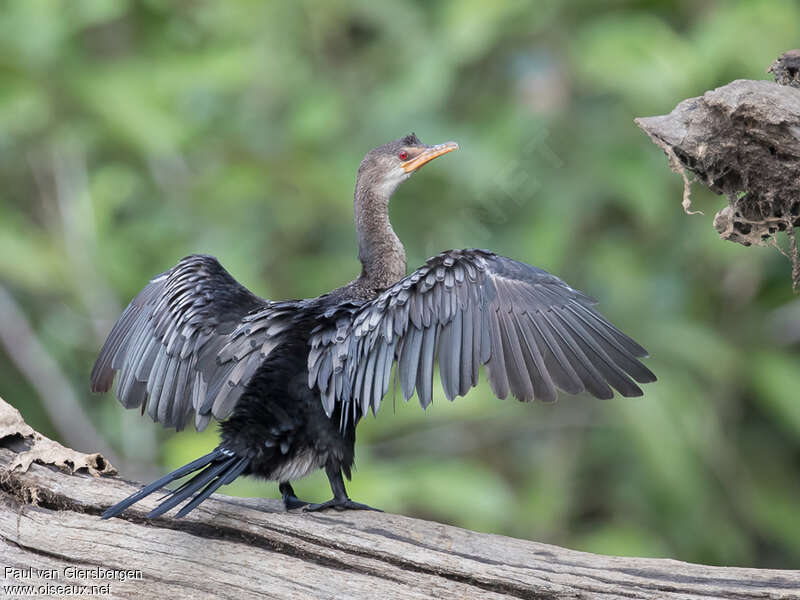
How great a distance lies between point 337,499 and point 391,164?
185 centimetres

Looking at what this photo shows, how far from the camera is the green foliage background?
7.16 metres

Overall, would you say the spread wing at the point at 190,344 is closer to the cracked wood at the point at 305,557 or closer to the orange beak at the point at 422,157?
the cracked wood at the point at 305,557

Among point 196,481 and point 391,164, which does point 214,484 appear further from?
point 391,164

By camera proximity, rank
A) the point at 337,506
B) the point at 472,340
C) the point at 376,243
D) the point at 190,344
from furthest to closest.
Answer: the point at 376,243 → the point at 190,344 → the point at 337,506 → the point at 472,340

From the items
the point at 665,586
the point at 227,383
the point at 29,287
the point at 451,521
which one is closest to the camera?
the point at 665,586

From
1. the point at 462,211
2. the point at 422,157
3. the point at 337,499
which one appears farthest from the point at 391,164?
the point at 462,211

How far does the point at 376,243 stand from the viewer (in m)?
4.90

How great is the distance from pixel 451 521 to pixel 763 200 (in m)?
4.07

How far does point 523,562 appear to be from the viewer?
3551 mm

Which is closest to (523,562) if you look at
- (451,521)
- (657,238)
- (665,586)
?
(665,586)

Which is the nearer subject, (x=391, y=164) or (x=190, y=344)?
(x=190, y=344)

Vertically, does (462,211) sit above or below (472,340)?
above

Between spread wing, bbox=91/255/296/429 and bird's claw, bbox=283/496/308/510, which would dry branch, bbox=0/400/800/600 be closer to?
bird's claw, bbox=283/496/308/510

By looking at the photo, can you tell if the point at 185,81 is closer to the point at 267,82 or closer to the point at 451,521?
the point at 267,82
